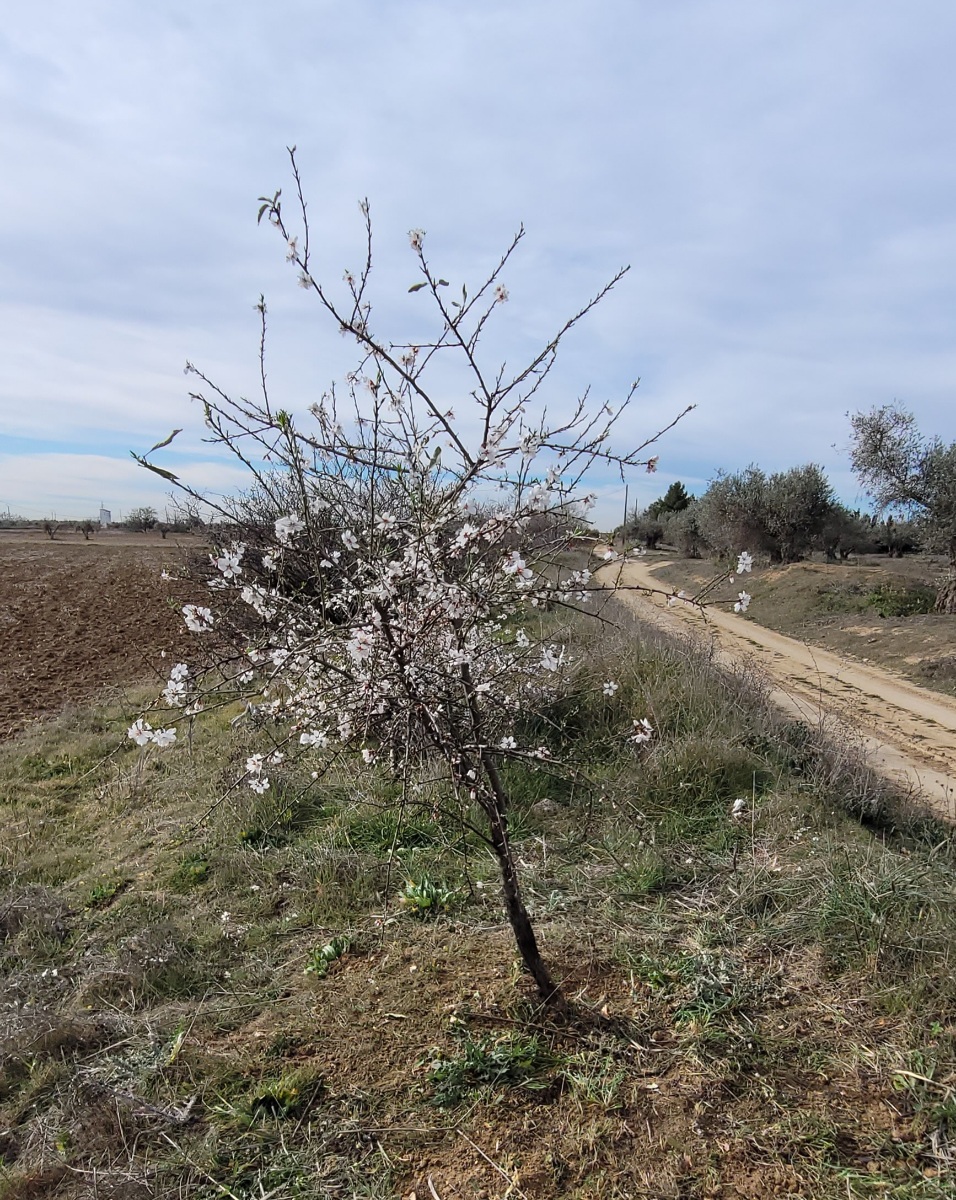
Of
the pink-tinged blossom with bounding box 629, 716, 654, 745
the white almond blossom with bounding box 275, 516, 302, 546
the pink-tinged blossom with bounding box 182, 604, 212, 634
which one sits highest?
the white almond blossom with bounding box 275, 516, 302, 546

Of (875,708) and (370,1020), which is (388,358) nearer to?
(370,1020)

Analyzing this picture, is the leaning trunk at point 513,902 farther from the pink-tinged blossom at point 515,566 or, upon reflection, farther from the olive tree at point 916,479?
the olive tree at point 916,479

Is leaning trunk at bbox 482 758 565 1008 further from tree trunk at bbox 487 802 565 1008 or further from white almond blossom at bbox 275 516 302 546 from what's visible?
white almond blossom at bbox 275 516 302 546

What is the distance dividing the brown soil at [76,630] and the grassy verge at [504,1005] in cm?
189

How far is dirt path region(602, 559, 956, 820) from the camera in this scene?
246 inches

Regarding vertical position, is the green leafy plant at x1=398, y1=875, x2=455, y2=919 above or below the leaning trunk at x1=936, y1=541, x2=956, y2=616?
below

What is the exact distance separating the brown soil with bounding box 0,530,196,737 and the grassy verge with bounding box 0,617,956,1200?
1.89m

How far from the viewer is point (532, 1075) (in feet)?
7.47

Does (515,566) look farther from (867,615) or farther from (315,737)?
(867,615)

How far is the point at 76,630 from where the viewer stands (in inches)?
671

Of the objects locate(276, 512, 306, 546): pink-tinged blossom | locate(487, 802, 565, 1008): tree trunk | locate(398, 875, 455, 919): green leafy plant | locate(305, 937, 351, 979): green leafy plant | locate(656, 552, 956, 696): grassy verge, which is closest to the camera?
locate(276, 512, 306, 546): pink-tinged blossom

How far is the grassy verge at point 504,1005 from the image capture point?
201cm

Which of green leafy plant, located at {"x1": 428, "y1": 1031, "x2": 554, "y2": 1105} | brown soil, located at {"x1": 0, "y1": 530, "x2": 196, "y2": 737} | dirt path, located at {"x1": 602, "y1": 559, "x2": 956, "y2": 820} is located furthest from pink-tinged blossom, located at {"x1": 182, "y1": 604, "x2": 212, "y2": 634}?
dirt path, located at {"x1": 602, "y1": 559, "x2": 956, "y2": 820}

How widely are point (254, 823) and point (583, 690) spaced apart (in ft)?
9.22
